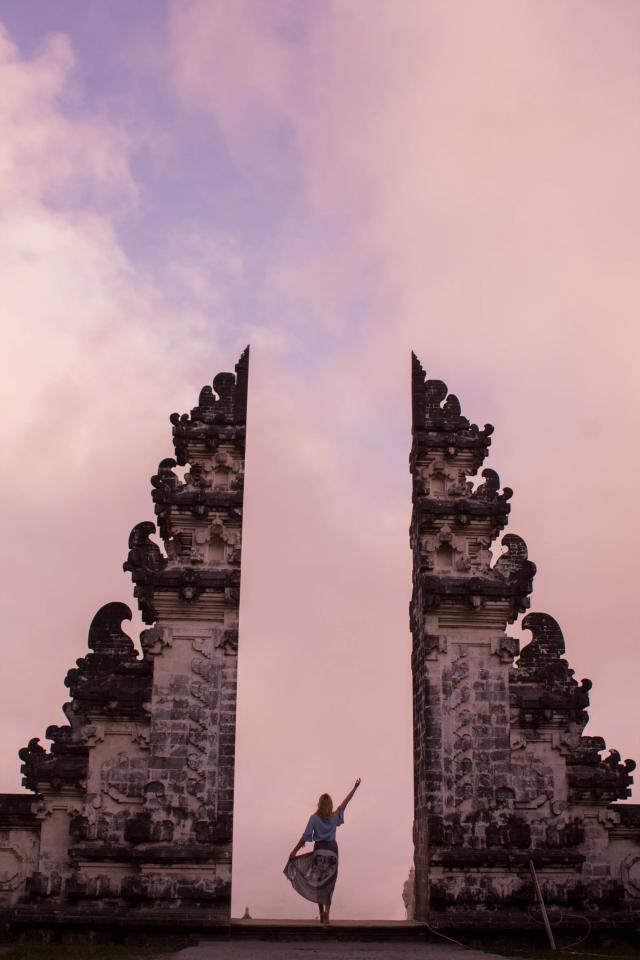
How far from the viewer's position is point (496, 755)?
18.1 m

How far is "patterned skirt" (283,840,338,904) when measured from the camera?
1717 centimetres

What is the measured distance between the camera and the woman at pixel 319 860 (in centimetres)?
1717

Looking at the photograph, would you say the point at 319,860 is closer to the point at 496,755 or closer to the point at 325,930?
the point at 325,930

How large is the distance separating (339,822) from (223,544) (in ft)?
17.0

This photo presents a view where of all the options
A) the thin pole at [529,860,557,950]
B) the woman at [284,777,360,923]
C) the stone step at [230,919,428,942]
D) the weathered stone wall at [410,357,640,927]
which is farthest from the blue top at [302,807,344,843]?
the thin pole at [529,860,557,950]

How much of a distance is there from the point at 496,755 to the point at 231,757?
441 centimetres

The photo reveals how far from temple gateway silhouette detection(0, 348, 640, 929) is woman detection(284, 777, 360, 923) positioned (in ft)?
3.76

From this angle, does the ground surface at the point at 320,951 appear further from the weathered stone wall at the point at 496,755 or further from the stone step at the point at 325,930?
the weathered stone wall at the point at 496,755

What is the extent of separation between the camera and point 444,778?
18.0 meters

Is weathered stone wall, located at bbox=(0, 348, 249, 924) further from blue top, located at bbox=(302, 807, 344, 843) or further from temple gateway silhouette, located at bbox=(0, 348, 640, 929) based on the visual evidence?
blue top, located at bbox=(302, 807, 344, 843)

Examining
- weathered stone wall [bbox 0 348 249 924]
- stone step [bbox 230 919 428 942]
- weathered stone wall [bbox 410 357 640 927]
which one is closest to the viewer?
stone step [bbox 230 919 428 942]

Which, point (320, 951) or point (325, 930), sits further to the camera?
point (325, 930)

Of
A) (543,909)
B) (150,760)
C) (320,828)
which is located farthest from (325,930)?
(150,760)

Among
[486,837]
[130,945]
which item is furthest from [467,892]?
[130,945]
